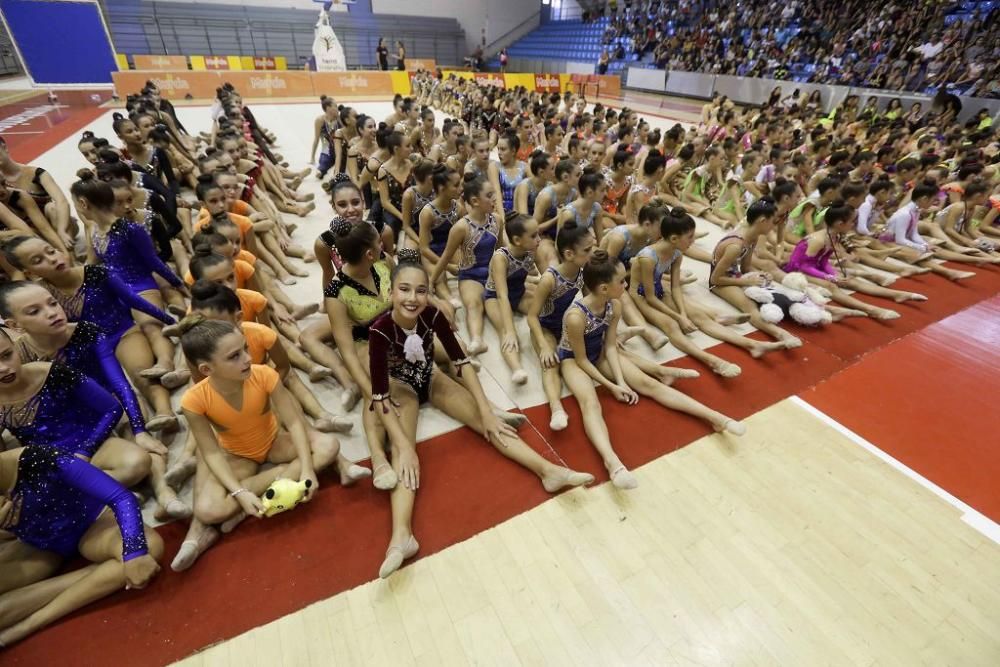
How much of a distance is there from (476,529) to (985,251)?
7141 millimetres

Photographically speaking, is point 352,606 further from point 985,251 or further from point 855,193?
point 985,251

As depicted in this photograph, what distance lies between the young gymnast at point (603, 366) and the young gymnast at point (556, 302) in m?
0.10

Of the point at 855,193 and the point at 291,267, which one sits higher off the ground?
the point at 855,193

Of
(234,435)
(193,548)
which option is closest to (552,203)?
(234,435)

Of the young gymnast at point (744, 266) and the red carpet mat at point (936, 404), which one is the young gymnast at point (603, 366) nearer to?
the red carpet mat at point (936, 404)

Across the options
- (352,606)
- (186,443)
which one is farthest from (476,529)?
(186,443)

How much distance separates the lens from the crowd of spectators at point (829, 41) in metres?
11.6

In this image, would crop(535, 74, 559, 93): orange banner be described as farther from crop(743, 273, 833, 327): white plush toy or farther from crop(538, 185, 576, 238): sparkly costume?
crop(743, 273, 833, 327): white plush toy

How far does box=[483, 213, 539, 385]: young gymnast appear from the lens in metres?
3.38

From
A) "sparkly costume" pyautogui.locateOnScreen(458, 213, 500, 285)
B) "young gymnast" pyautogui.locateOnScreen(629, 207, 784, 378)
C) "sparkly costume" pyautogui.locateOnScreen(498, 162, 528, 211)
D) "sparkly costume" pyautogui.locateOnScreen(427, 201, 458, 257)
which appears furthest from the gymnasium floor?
"sparkly costume" pyautogui.locateOnScreen(498, 162, 528, 211)

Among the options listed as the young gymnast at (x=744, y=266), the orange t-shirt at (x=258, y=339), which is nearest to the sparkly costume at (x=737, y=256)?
the young gymnast at (x=744, y=266)

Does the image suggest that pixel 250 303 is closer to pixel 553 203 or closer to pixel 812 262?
pixel 553 203

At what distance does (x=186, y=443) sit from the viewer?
8.73 feet

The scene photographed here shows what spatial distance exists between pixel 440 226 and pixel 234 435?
2.66 metres
